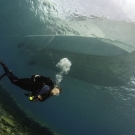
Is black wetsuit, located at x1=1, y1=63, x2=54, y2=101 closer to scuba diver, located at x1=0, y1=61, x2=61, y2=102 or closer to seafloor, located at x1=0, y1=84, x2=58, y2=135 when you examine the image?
scuba diver, located at x1=0, y1=61, x2=61, y2=102

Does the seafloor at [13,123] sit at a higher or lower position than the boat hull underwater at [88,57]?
higher

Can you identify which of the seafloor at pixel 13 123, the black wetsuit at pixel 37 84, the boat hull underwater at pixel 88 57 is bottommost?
the boat hull underwater at pixel 88 57

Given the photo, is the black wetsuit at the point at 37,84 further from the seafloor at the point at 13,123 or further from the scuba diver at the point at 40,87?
the seafloor at the point at 13,123

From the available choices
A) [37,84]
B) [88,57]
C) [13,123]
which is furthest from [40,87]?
[88,57]

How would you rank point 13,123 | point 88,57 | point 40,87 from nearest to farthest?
point 40,87, point 13,123, point 88,57

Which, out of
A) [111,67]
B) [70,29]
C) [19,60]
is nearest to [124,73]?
[111,67]

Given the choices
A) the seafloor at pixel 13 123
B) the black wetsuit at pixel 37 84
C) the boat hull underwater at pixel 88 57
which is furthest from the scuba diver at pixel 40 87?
the boat hull underwater at pixel 88 57

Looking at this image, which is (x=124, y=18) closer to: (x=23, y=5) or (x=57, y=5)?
(x=57, y=5)

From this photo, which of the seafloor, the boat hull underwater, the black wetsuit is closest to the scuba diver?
the black wetsuit

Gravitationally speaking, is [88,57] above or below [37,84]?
below

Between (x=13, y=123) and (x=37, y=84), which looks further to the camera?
(x=13, y=123)

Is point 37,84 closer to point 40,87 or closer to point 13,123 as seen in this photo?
point 40,87

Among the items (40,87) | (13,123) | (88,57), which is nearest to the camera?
(40,87)

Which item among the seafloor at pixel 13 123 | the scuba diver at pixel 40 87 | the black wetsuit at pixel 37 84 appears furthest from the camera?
the seafloor at pixel 13 123
